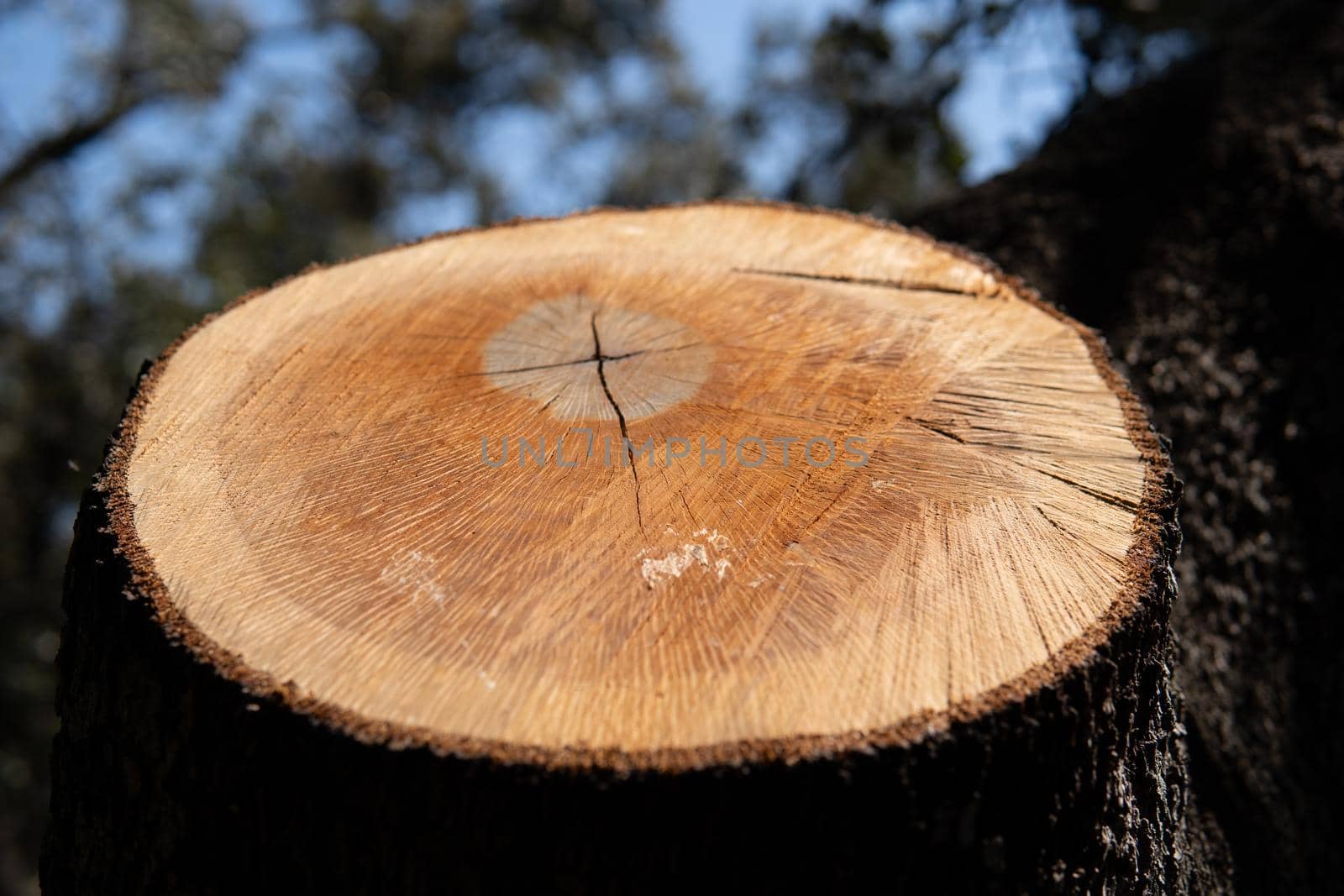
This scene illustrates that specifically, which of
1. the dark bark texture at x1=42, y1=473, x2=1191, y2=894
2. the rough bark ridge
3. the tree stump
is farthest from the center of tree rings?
the rough bark ridge

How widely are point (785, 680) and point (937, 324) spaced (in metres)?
0.85

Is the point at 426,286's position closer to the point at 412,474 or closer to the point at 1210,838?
the point at 412,474

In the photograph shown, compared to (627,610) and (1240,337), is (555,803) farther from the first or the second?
(1240,337)

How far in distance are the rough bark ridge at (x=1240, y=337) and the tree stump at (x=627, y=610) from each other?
0.56 metres

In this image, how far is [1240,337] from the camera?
7.75 ft

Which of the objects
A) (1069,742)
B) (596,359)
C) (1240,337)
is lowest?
(1069,742)

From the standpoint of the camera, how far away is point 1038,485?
1.39m

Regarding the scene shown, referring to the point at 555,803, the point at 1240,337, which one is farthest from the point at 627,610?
the point at 1240,337

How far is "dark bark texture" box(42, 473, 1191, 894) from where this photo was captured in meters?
1.03

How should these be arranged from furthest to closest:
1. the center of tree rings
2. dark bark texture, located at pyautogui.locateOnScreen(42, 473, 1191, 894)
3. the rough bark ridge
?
the rough bark ridge
the center of tree rings
dark bark texture, located at pyautogui.locateOnScreen(42, 473, 1191, 894)

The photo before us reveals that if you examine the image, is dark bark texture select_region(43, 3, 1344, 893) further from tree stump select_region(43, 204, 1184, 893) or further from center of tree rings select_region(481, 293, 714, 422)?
center of tree rings select_region(481, 293, 714, 422)

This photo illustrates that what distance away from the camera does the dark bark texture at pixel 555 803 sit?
1.03 meters

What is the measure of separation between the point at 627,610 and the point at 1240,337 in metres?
1.85

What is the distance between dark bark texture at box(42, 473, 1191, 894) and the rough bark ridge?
0.76 metres
